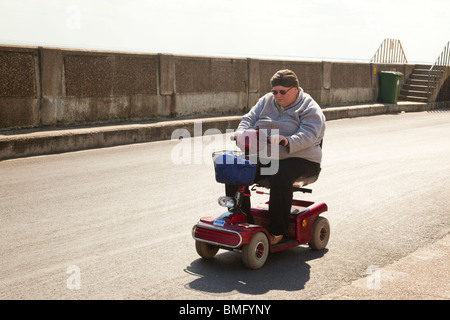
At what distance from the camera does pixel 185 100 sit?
14.4m

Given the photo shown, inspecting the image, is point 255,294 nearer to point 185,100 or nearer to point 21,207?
point 21,207

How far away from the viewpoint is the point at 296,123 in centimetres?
506

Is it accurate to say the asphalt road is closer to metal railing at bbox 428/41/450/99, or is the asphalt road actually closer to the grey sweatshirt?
the grey sweatshirt

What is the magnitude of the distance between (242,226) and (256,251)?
9.1 inches

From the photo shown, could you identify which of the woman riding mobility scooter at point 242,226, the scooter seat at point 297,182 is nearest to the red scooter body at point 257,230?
the woman riding mobility scooter at point 242,226

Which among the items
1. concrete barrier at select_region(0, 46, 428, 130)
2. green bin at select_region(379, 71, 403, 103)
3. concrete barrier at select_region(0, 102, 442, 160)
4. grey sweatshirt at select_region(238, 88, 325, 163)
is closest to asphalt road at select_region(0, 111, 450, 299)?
concrete barrier at select_region(0, 102, 442, 160)

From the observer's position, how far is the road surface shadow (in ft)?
14.3

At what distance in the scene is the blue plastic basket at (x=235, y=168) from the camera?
4629mm

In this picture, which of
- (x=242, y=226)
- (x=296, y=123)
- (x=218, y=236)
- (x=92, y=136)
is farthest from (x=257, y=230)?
(x=92, y=136)

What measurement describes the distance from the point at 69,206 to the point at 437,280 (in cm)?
389

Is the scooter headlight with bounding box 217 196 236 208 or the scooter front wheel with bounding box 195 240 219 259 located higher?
the scooter headlight with bounding box 217 196 236 208

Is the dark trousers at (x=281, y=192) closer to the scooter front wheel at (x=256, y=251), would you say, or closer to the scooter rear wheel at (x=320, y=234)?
the scooter front wheel at (x=256, y=251)
